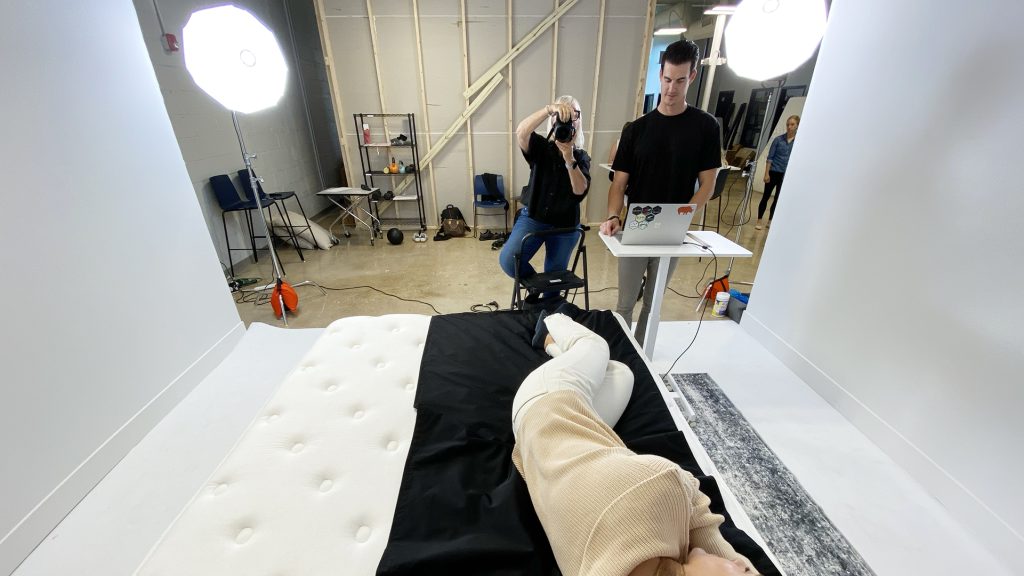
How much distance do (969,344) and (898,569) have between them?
796mm

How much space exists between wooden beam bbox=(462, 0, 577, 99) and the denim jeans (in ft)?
8.62

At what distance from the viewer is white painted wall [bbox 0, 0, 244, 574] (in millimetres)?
1207

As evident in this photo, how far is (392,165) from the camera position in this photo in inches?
174

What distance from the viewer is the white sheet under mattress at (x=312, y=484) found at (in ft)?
2.63

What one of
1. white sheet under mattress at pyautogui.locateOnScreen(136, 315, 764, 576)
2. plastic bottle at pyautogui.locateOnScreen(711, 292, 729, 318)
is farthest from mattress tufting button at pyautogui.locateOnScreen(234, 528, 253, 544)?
plastic bottle at pyautogui.locateOnScreen(711, 292, 729, 318)

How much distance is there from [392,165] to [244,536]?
13.7 ft

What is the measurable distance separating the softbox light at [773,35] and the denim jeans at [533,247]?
1084 millimetres

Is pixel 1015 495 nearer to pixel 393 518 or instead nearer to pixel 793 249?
pixel 793 249

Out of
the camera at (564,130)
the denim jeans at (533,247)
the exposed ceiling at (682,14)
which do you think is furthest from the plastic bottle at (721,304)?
the exposed ceiling at (682,14)

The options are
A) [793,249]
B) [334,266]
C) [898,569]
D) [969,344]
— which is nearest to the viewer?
[898,569]

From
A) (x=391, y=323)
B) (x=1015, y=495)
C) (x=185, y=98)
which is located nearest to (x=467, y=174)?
(x=185, y=98)

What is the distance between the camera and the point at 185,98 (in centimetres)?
305

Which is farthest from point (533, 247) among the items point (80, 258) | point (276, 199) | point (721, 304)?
point (276, 199)

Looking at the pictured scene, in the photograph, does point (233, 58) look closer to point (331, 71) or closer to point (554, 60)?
point (331, 71)
